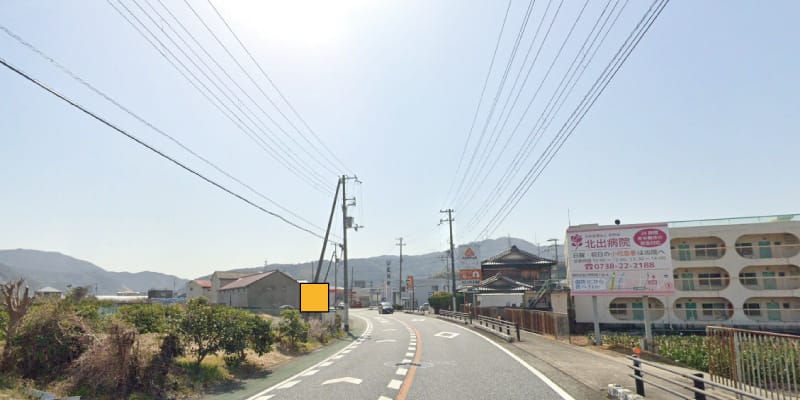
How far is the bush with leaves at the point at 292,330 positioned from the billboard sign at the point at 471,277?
41.2 m

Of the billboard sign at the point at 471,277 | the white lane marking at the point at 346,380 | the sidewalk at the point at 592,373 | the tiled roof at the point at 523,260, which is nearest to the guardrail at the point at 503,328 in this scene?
the sidewalk at the point at 592,373

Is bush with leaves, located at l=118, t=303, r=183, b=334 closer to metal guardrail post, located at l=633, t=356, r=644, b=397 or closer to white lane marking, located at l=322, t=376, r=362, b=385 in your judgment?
white lane marking, located at l=322, t=376, r=362, b=385

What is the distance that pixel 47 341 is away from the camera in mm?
10195

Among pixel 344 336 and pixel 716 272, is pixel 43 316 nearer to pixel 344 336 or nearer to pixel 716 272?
pixel 344 336

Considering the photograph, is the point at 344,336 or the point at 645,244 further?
the point at 344,336

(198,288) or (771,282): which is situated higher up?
(771,282)

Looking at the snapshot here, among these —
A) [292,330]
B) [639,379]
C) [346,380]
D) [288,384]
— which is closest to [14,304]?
[288,384]

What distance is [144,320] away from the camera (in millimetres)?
13383

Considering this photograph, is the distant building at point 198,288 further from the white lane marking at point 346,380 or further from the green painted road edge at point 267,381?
the white lane marking at point 346,380

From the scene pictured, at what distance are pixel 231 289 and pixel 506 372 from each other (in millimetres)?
61398

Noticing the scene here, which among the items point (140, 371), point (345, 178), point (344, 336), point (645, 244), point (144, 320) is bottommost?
point (344, 336)

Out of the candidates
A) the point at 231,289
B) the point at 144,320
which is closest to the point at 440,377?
the point at 144,320

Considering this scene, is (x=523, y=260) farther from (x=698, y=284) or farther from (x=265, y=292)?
(x=265, y=292)

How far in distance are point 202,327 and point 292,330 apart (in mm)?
8114
